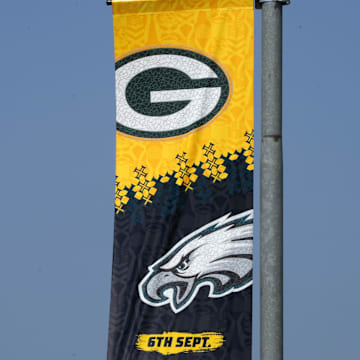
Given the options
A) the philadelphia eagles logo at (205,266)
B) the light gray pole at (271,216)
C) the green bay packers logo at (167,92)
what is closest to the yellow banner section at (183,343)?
the philadelphia eagles logo at (205,266)

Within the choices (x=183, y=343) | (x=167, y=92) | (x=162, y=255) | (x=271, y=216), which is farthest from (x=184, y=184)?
(x=183, y=343)

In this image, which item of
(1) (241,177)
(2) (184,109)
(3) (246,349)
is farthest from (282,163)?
(3) (246,349)

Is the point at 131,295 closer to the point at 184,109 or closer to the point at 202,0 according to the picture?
the point at 184,109

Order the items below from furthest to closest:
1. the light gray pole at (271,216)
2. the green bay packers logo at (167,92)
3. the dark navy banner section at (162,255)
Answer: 1. the green bay packers logo at (167,92)
2. the dark navy banner section at (162,255)
3. the light gray pole at (271,216)

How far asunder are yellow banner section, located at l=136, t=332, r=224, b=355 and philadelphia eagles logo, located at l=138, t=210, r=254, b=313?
10.1 inches

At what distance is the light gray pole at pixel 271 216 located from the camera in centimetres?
750

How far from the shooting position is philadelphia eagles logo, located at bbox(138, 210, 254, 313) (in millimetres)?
8195

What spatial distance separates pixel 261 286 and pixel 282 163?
107 centimetres

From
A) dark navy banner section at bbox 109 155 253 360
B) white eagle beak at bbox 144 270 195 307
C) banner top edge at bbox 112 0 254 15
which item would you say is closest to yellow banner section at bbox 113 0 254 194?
A: banner top edge at bbox 112 0 254 15

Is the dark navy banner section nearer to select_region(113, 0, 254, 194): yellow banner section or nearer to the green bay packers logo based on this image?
select_region(113, 0, 254, 194): yellow banner section

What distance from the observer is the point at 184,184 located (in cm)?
843

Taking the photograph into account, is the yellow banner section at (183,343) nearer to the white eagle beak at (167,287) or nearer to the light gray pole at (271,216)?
the white eagle beak at (167,287)

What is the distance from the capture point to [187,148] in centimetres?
836

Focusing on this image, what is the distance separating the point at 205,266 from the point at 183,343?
744 mm
